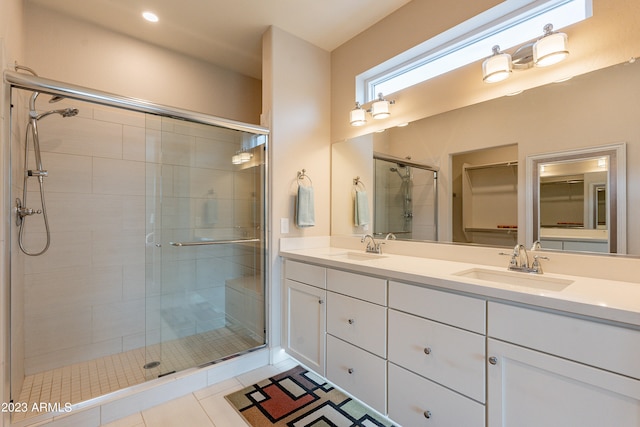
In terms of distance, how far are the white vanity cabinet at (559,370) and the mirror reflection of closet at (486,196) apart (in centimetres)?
69

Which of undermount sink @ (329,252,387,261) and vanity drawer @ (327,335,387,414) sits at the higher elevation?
undermount sink @ (329,252,387,261)

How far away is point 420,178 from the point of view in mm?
2049

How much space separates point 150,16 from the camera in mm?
2150

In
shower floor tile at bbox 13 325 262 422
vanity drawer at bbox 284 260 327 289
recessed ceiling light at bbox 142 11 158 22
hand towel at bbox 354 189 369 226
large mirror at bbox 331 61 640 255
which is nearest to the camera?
large mirror at bbox 331 61 640 255

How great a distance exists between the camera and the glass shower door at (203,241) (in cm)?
223

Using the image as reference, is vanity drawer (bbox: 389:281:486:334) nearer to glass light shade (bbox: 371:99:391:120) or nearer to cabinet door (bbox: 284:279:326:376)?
cabinet door (bbox: 284:279:326:376)

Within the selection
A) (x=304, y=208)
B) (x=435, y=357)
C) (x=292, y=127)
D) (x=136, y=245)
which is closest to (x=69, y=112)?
(x=136, y=245)

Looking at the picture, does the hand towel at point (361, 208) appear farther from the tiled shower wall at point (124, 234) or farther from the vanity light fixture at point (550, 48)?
the vanity light fixture at point (550, 48)

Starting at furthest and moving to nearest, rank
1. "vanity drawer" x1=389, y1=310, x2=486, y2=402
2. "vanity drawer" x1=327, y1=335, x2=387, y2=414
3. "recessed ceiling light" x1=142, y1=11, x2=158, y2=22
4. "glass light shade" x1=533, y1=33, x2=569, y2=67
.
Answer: "recessed ceiling light" x1=142, y1=11, x2=158, y2=22
"vanity drawer" x1=327, y1=335, x2=387, y2=414
"glass light shade" x1=533, y1=33, x2=569, y2=67
"vanity drawer" x1=389, y1=310, x2=486, y2=402

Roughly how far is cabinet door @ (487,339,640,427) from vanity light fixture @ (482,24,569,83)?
1400 mm

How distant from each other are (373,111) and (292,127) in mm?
689

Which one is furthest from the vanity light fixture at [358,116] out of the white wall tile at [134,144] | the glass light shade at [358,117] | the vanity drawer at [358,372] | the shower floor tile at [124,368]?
the shower floor tile at [124,368]

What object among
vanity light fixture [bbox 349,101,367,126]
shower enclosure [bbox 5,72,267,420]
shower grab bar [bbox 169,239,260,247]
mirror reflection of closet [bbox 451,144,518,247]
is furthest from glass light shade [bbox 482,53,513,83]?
shower grab bar [bbox 169,239,260,247]

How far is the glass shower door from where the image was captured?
2234 millimetres
